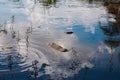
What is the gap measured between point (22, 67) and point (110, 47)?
5537 millimetres

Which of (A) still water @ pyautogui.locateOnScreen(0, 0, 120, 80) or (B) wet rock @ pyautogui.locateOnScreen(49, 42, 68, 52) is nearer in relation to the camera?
(A) still water @ pyautogui.locateOnScreen(0, 0, 120, 80)

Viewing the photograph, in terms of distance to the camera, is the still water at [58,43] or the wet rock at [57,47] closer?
the still water at [58,43]

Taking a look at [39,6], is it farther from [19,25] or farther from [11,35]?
[11,35]

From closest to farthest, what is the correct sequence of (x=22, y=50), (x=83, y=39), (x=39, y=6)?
(x=22, y=50), (x=83, y=39), (x=39, y=6)

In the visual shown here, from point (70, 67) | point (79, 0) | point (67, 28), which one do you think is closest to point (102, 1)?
point (79, 0)

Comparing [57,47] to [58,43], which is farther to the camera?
[58,43]

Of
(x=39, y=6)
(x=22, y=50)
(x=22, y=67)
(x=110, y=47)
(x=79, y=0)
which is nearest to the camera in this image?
(x=22, y=67)

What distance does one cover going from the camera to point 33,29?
18.3 metres

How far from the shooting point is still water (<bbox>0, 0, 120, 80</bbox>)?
442 inches

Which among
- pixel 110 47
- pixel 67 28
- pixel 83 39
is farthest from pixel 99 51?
pixel 67 28

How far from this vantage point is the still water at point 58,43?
442 inches

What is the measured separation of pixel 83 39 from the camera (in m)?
16.4

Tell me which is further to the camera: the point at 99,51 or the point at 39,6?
the point at 39,6

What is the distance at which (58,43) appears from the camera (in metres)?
15.3
